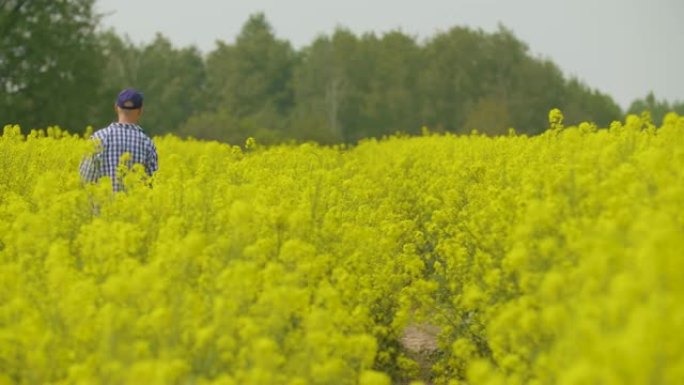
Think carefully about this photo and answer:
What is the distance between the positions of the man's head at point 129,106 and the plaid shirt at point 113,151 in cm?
7

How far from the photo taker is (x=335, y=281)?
6441 millimetres

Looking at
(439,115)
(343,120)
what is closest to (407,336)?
(439,115)

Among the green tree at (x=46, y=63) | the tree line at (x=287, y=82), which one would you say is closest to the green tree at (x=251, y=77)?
the tree line at (x=287, y=82)

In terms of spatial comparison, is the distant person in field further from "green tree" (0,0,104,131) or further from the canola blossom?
"green tree" (0,0,104,131)

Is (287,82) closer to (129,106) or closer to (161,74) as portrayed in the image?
(161,74)

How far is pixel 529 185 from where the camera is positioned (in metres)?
6.40

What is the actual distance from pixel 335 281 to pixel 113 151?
2.69m

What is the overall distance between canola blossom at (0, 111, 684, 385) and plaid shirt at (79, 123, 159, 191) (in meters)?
0.29

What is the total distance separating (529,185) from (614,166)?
0.56m

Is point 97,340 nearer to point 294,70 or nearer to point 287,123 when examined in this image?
point 287,123

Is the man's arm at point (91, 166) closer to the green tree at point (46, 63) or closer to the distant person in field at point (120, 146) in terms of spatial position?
the distant person in field at point (120, 146)

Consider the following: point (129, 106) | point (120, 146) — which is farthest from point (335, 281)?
point (129, 106)

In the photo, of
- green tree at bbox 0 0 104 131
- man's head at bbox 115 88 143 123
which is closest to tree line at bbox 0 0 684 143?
green tree at bbox 0 0 104 131

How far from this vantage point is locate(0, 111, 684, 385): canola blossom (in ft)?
12.8
